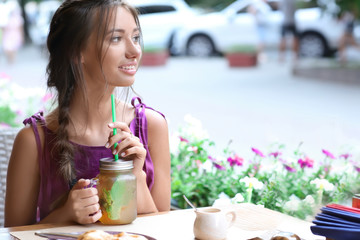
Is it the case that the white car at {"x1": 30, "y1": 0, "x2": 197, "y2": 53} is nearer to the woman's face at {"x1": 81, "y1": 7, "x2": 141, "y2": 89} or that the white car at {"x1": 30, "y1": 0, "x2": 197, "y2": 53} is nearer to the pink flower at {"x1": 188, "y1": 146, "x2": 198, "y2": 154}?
the pink flower at {"x1": 188, "y1": 146, "x2": 198, "y2": 154}

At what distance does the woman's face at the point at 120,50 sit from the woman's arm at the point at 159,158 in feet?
0.93

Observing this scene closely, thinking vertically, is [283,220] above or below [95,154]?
below

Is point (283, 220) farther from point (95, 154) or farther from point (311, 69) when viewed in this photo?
point (311, 69)

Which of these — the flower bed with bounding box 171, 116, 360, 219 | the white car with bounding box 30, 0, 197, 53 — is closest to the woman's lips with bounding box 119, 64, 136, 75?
the flower bed with bounding box 171, 116, 360, 219

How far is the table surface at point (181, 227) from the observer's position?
6.22 feet

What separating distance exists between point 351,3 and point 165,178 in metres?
11.7

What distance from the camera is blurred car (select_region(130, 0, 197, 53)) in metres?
19.6

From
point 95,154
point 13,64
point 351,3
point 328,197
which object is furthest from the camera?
point 13,64

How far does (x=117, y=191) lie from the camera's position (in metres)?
1.92

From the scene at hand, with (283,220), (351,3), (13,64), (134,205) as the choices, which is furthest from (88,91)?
(13,64)

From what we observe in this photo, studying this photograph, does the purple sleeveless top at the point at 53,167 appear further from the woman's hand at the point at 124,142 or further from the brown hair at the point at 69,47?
the woman's hand at the point at 124,142

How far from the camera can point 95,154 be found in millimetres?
Result: 2262

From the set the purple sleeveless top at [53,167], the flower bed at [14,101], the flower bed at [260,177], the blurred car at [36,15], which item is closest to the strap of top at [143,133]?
the purple sleeveless top at [53,167]

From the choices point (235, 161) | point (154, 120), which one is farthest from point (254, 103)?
point (154, 120)
